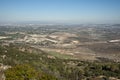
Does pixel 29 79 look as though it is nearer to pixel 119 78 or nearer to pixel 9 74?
pixel 9 74

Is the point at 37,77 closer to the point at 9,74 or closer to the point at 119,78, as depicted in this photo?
the point at 9,74

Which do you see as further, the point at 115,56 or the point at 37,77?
the point at 115,56

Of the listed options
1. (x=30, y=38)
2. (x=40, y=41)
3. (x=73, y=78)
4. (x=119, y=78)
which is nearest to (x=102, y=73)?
(x=119, y=78)

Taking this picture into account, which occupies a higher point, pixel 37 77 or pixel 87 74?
pixel 37 77

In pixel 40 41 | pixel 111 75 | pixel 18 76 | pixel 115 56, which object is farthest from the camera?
pixel 40 41

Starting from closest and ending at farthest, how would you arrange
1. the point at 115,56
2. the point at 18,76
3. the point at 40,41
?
the point at 18,76, the point at 115,56, the point at 40,41

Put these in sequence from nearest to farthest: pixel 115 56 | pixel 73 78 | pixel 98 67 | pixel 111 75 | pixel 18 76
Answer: pixel 18 76 < pixel 73 78 < pixel 111 75 < pixel 98 67 < pixel 115 56

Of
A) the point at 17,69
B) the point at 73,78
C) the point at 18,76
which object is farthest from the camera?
the point at 73,78

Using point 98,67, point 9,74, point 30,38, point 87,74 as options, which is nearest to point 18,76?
point 9,74

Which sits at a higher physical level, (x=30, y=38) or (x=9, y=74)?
(x=9, y=74)
